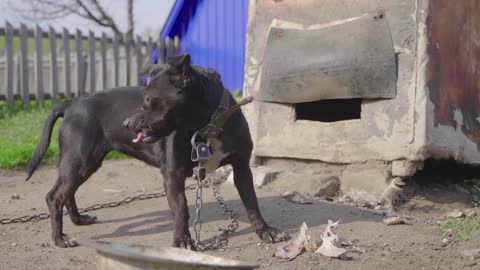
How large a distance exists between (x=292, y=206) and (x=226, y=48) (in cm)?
757

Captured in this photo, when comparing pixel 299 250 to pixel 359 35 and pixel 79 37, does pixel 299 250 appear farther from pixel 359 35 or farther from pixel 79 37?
pixel 79 37

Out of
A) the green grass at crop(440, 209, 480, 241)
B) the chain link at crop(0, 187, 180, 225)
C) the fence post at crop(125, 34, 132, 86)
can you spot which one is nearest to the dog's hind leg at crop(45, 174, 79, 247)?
the chain link at crop(0, 187, 180, 225)

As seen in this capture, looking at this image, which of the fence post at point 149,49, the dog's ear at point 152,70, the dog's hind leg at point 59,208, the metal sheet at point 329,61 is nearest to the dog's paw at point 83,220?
the dog's hind leg at point 59,208

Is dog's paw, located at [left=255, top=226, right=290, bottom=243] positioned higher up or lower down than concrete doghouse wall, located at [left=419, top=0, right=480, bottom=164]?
lower down

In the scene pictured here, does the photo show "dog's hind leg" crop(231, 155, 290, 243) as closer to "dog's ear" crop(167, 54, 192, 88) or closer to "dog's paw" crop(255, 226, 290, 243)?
"dog's paw" crop(255, 226, 290, 243)

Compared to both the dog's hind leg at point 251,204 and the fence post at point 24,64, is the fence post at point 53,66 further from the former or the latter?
the dog's hind leg at point 251,204

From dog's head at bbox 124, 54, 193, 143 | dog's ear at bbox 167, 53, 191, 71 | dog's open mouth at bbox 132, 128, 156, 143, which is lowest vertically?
dog's open mouth at bbox 132, 128, 156, 143

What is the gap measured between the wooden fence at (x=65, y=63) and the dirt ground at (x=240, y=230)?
5298mm

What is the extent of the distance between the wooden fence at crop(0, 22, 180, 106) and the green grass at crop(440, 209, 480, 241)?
8.47 m

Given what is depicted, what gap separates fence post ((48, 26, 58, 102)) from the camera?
1210 cm

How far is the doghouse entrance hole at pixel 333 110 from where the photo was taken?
7.46 m

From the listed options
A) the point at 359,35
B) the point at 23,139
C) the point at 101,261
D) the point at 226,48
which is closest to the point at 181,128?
the point at 101,261

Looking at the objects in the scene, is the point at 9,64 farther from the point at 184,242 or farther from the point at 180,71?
the point at 184,242

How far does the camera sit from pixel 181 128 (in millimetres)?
4434
